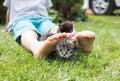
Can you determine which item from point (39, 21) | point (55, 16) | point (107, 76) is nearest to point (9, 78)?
point (107, 76)

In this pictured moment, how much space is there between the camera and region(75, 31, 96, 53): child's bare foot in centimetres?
256

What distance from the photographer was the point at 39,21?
11.4ft

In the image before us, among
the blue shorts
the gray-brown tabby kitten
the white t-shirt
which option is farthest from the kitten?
the white t-shirt

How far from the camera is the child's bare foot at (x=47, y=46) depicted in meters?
2.52

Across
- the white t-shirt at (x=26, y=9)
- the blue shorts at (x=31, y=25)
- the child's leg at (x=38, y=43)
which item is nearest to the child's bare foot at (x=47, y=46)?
the child's leg at (x=38, y=43)

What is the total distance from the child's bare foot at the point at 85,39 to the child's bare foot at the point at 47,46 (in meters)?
0.09

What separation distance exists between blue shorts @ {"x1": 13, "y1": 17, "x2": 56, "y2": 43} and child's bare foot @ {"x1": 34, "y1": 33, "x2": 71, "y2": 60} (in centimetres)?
48

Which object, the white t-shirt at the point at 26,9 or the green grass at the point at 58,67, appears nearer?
the green grass at the point at 58,67

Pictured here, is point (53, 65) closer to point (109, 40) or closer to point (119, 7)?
point (109, 40)

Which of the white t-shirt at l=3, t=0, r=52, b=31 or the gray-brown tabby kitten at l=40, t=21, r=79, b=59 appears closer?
the gray-brown tabby kitten at l=40, t=21, r=79, b=59

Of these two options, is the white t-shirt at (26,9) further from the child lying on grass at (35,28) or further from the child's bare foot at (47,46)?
the child's bare foot at (47,46)

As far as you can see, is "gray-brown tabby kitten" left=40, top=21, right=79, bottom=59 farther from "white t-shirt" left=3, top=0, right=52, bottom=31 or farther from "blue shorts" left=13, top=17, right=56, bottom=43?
Result: "white t-shirt" left=3, top=0, right=52, bottom=31

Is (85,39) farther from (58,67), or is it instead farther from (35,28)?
(35,28)

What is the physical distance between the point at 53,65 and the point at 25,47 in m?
0.52
